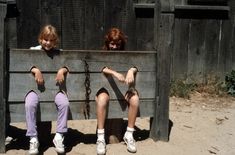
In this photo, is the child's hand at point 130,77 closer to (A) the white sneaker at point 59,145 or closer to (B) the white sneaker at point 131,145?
(B) the white sneaker at point 131,145

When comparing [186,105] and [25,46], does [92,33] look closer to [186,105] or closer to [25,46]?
[25,46]

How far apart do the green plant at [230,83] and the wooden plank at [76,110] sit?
9.35ft

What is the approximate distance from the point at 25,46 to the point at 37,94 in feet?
7.58

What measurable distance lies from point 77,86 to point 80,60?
271 mm


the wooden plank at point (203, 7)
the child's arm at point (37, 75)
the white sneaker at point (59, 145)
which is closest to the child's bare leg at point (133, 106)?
the white sneaker at point (59, 145)

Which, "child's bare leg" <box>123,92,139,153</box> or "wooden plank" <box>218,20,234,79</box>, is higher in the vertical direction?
"wooden plank" <box>218,20,234,79</box>

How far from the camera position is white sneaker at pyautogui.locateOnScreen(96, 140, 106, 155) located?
4.97 meters

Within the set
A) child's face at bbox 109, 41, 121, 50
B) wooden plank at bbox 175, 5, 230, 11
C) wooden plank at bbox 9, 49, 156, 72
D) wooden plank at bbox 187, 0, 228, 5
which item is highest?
wooden plank at bbox 187, 0, 228, 5

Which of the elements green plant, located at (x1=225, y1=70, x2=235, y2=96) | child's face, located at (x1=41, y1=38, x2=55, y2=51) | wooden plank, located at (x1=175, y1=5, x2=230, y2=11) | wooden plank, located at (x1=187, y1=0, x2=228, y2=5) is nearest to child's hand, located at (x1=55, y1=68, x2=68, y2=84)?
child's face, located at (x1=41, y1=38, x2=55, y2=51)

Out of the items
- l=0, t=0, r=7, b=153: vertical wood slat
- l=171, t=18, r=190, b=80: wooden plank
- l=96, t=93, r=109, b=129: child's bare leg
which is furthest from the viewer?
l=171, t=18, r=190, b=80: wooden plank

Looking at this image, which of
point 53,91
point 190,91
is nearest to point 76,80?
point 53,91

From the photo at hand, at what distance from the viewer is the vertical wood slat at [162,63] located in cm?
528

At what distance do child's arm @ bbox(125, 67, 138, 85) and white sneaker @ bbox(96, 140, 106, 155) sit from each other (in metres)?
0.66

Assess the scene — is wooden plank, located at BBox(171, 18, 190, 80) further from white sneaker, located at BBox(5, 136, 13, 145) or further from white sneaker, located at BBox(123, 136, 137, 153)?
white sneaker, located at BBox(5, 136, 13, 145)
